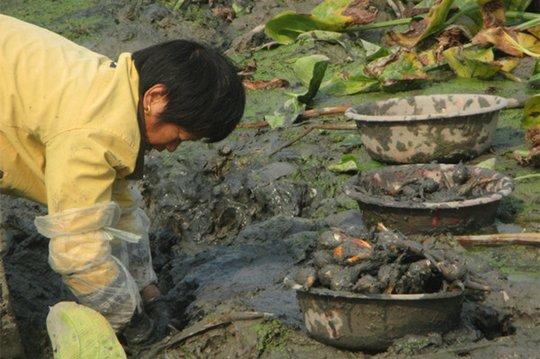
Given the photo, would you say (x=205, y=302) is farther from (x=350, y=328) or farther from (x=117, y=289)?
(x=350, y=328)

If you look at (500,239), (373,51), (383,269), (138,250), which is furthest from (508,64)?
(383,269)

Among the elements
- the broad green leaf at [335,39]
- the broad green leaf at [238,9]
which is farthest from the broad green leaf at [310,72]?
the broad green leaf at [238,9]

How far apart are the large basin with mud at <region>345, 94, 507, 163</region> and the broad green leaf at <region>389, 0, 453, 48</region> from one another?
140 centimetres

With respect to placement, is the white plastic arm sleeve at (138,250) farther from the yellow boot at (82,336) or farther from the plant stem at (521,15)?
the plant stem at (521,15)

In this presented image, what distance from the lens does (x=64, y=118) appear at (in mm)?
3979

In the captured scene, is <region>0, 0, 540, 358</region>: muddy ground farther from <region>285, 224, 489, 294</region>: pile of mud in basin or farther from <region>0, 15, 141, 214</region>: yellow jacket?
<region>0, 15, 141, 214</region>: yellow jacket

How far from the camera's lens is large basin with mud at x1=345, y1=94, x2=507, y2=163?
19.5ft

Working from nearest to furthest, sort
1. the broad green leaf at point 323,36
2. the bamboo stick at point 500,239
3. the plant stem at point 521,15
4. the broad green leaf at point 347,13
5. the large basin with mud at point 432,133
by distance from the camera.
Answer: the bamboo stick at point 500,239 < the large basin with mud at point 432,133 < the plant stem at point 521,15 < the broad green leaf at point 347,13 < the broad green leaf at point 323,36

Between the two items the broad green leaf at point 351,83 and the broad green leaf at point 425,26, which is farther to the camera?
the broad green leaf at point 351,83

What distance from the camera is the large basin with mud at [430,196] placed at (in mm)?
4996

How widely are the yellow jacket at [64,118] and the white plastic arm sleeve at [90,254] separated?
5cm

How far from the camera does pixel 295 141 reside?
6.98m

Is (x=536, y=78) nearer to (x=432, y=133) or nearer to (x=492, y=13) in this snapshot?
(x=492, y=13)

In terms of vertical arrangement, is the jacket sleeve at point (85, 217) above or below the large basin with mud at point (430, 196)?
above
